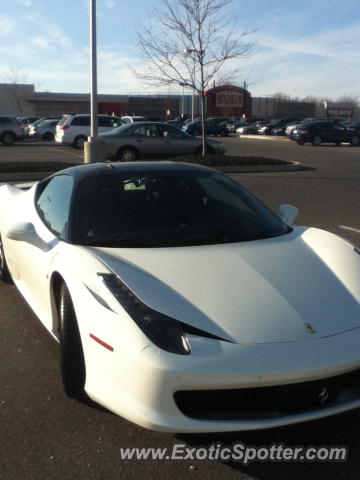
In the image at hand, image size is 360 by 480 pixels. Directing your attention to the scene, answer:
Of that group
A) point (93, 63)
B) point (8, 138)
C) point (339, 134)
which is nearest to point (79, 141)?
point (8, 138)

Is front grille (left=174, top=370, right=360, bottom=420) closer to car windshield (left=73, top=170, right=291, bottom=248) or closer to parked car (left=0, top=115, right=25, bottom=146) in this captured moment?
car windshield (left=73, top=170, right=291, bottom=248)

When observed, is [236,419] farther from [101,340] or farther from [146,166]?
[146,166]

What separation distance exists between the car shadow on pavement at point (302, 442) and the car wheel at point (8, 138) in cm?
3047

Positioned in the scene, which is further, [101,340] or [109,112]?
[109,112]

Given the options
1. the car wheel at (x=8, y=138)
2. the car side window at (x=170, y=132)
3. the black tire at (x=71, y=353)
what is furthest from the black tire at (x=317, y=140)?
the black tire at (x=71, y=353)

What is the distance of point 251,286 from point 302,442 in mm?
813

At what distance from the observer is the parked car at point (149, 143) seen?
18906 mm

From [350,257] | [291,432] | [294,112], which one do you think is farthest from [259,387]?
[294,112]

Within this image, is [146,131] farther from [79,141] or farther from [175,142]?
[79,141]

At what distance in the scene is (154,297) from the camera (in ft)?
9.27

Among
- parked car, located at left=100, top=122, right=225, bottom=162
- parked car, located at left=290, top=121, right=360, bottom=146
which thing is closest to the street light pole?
parked car, located at left=100, top=122, right=225, bottom=162

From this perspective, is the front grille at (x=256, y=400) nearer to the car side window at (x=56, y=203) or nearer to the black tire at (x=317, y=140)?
the car side window at (x=56, y=203)

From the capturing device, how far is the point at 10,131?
1220 inches

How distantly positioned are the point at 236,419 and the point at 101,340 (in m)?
0.73
